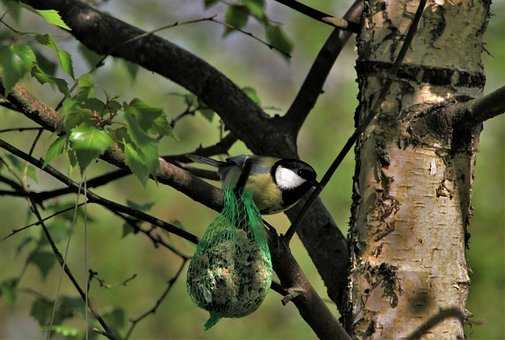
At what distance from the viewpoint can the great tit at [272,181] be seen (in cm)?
260

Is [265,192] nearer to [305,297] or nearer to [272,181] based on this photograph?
[272,181]

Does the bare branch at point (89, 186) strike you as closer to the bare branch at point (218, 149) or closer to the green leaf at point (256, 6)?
the bare branch at point (218, 149)

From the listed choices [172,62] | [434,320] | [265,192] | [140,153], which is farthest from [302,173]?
[140,153]

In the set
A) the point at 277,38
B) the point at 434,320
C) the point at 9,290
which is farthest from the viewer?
the point at 9,290

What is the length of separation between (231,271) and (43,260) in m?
1.41

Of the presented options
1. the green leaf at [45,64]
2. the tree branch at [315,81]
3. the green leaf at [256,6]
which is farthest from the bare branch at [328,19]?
the green leaf at [45,64]

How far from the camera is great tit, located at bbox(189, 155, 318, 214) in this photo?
2.60 meters

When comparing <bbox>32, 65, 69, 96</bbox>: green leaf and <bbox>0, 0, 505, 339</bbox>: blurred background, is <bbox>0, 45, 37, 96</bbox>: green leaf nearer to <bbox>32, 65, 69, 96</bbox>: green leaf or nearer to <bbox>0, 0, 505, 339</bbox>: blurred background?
<bbox>32, 65, 69, 96</bbox>: green leaf

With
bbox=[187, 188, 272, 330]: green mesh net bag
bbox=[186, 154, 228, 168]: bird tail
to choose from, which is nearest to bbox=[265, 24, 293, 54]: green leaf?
bbox=[186, 154, 228, 168]: bird tail

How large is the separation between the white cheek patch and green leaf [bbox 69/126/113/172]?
1.02 meters

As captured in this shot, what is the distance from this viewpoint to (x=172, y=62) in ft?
8.46

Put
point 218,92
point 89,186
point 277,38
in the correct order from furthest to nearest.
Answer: point 277,38, point 89,186, point 218,92

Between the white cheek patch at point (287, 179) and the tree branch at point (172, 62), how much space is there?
0.16 metres

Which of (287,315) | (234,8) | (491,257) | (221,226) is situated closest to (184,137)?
(287,315)
